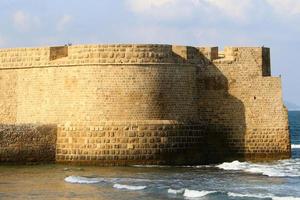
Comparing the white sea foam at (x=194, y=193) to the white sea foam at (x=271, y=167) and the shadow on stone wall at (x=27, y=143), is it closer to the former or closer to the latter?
the white sea foam at (x=271, y=167)

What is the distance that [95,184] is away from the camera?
62.7 ft

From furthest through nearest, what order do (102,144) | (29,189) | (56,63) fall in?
(56,63) < (102,144) < (29,189)

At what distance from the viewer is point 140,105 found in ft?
79.0

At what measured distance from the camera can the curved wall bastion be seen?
919 inches

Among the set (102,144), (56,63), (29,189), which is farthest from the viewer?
(56,63)

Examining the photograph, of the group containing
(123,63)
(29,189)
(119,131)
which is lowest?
(29,189)

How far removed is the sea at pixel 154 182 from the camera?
679 inches

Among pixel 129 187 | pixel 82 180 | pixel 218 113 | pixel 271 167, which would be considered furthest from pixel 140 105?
pixel 129 187

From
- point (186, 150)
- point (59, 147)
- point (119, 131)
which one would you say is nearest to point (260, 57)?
point (186, 150)

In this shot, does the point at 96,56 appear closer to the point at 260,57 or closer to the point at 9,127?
the point at 9,127

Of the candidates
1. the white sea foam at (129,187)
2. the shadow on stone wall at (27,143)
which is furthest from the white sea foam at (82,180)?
the shadow on stone wall at (27,143)

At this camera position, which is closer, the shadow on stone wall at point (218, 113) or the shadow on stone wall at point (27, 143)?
the shadow on stone wall at point (27, 143)

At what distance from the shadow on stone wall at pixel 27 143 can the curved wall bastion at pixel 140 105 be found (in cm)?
4

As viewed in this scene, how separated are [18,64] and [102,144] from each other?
5.59 m
